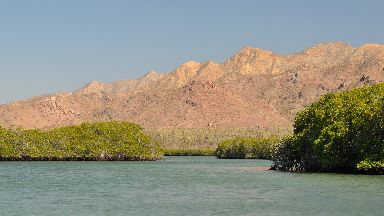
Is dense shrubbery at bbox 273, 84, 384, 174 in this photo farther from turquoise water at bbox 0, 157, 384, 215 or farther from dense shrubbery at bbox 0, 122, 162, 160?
dense shrubbery at bbox 0, 122, 162, 160

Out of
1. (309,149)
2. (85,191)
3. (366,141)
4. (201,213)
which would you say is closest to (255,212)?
(201,213)

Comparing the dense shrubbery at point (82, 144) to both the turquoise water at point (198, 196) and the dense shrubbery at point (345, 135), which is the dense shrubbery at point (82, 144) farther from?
the turquoise water at point (198, 196)

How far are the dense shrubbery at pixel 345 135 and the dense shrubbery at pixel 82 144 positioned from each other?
243 feet

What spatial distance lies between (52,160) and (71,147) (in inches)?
243

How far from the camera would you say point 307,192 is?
65688 mm

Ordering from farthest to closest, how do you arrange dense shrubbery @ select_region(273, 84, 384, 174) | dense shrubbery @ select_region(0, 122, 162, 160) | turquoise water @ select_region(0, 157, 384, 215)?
dense shrubbery @ select_region(0, 122, 162, 160) < dense shrubbery @ select_region(273, 84, 384, 174) < turquoise water @ select_region(0, 157, 384, 215)

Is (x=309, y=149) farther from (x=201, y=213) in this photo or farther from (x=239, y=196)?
(x=201, y=213)

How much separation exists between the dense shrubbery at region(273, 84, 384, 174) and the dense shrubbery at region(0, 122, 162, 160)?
74.2 m

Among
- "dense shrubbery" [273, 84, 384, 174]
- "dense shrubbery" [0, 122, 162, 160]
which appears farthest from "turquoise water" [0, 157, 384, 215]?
"dense shrubbery" [0, 122, 162, 160]

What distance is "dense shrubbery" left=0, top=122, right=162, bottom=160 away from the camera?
162m

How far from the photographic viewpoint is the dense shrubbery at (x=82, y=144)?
531 feet

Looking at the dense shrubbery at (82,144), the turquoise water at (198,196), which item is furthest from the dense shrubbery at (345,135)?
the dense shrubbery at (82,144)

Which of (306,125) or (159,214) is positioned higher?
(306,125)

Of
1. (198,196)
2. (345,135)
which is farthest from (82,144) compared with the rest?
(198,196)
